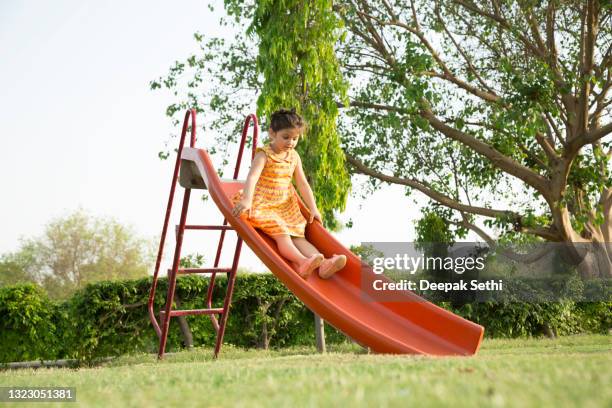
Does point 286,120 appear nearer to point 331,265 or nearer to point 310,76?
point 331,265

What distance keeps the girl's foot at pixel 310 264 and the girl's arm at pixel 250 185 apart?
689 mm

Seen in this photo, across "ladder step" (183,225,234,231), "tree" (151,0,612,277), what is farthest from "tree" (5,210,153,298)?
"ladder step" (183,225,234,231)

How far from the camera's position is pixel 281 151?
21.1ft

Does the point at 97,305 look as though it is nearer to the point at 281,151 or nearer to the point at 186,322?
the point at 186,322

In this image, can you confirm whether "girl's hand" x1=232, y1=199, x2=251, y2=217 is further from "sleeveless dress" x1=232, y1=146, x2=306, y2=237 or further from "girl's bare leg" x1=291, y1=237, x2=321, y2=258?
"girl's bare leg" x1=291, y1=237, x2=321, y2=258

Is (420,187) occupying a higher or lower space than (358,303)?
higher

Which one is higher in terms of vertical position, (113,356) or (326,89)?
(326,89)

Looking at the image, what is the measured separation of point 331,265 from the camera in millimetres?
5812

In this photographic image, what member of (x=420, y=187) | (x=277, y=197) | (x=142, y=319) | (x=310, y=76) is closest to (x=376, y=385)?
(x=277, y=197)

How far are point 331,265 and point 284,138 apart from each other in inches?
51.5

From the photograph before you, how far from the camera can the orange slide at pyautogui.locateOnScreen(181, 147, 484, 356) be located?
4855 millimetres

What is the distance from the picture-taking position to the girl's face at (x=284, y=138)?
625 cm

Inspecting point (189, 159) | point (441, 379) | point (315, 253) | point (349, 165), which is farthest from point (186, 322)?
point (441, 379)

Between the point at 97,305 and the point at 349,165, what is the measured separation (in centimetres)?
621
